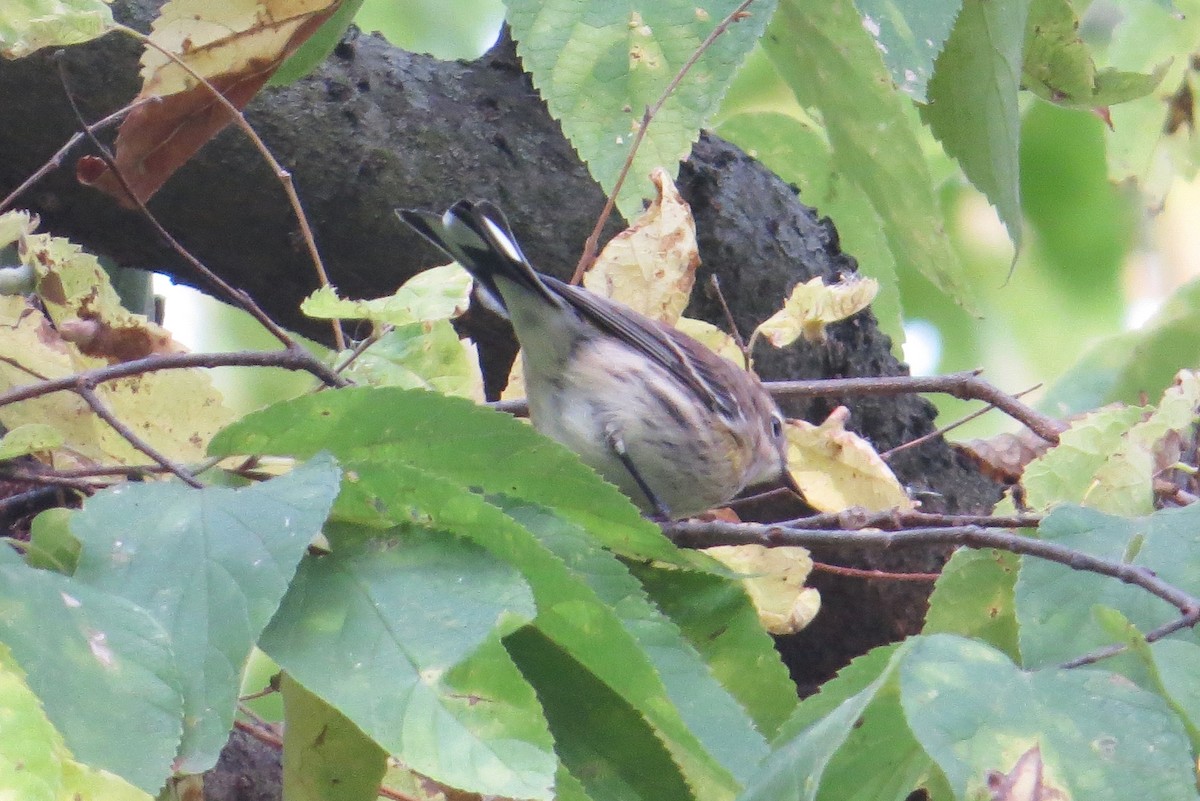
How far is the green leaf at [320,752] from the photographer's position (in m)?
1.23

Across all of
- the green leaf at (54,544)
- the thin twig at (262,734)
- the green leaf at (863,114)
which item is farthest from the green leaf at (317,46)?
the thin twig at (262,734)

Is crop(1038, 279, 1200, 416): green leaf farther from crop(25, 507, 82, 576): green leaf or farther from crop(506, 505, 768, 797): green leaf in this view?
crop(25, 507, 82, 576): green leaf

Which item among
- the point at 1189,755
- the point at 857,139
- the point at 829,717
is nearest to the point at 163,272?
Result: the point at 857,139

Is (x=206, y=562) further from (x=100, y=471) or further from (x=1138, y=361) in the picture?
(x=1138, y=361)

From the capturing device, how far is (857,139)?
177cm

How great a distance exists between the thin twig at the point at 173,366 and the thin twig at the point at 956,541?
50cm

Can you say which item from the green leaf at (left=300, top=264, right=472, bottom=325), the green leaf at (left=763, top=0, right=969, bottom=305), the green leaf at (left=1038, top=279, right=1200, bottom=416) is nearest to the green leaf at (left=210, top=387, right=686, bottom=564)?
the green leaf at (left=300, top=264, right=472, bottom=325)

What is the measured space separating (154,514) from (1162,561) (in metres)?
0.96

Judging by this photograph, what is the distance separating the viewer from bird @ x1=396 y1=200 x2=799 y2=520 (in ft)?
8.72

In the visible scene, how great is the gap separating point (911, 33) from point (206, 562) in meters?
1.04

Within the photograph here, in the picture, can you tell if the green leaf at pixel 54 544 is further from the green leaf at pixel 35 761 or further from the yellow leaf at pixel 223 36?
the yellow leaf at pixel 223 36

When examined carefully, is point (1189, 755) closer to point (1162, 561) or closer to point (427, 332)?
point (1162, 561)

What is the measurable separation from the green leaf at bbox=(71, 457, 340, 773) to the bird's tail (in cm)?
99

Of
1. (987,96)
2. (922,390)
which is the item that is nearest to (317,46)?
(987,96)
